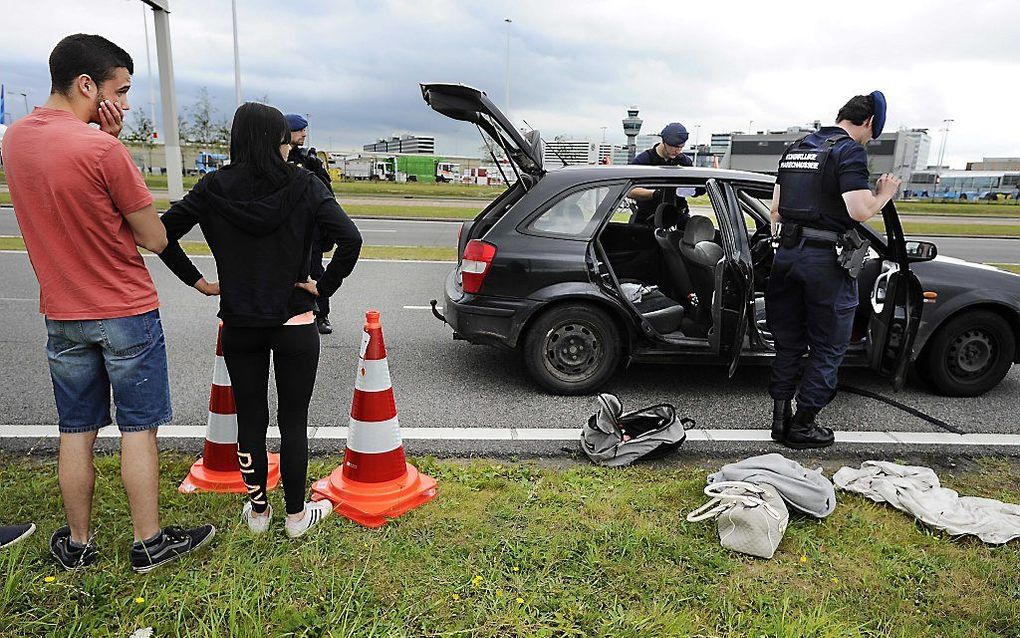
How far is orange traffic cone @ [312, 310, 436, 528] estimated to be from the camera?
2984 mm

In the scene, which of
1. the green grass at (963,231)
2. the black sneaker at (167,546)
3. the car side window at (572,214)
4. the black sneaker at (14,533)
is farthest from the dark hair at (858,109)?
the green grass at (963,231)

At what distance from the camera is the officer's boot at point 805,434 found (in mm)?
3877

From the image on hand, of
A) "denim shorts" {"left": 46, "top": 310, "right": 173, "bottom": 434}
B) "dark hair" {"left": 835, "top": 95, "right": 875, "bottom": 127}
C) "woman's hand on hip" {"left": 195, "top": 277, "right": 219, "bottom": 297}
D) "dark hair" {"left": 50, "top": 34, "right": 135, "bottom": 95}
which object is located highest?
"dark hair" {"left": 835, "top": 95, "right": 875, "bottom": 127}

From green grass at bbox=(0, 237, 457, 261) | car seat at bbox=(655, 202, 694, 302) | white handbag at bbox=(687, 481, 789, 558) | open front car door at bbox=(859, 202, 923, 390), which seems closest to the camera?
white handbag at bbox=(687, 481, 789, 558)

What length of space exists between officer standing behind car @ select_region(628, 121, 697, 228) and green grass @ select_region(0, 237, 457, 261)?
515cm

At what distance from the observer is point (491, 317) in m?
4.49

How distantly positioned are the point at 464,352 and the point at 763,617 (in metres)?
3.68

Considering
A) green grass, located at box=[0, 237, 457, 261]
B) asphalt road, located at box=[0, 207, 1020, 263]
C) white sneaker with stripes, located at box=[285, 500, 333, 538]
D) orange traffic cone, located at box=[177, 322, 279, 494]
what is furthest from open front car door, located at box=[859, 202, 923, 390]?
asphalt road, located at box=[0, 207, 1020, 263]

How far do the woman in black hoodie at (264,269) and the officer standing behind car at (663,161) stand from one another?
11.4 feet

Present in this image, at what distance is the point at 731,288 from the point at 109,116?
3431 millimetres

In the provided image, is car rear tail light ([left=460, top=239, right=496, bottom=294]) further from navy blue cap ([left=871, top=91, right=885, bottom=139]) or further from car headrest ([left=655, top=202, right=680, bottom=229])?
navy blue cap ([left=871, top=91, right=885, bottom=139])

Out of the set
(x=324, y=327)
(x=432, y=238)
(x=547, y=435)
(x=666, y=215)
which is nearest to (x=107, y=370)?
(x=547, y=435)

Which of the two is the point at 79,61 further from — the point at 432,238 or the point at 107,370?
the point at 432,238

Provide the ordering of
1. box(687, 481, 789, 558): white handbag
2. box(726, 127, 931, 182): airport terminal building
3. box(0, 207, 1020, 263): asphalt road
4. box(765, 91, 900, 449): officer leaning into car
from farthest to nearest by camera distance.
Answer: box(726, 127, 931, 182): airport terminal building → box(0, 207, 1020, 263): asphalt road → box(765, 91, 900, 449): officer leaning into car → box(687, 481, 789, 558): white handbag
